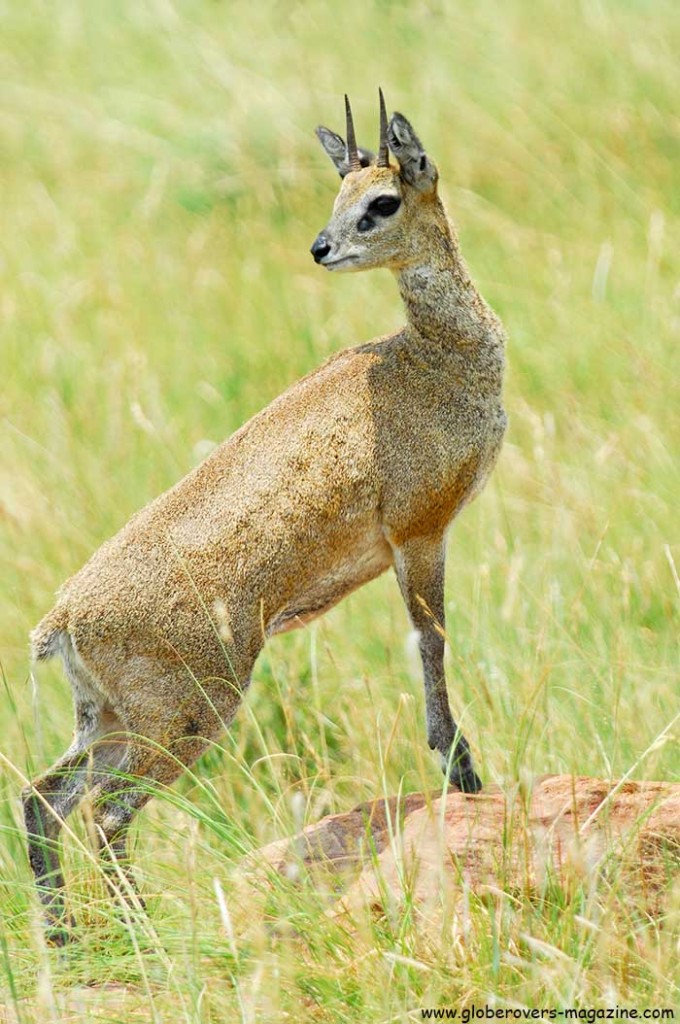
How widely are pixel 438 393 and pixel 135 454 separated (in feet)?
9.58

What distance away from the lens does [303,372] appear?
8547 millimetres

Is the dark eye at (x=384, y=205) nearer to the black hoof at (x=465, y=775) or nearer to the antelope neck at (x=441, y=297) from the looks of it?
the antelope neck at (x=441, y=297)

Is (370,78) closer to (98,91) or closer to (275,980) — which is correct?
(98,91)

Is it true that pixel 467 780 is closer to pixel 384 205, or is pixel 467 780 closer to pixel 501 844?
pixel 501 844

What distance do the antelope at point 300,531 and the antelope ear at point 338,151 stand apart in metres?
0.01

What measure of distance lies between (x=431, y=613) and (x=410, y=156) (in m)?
1.53

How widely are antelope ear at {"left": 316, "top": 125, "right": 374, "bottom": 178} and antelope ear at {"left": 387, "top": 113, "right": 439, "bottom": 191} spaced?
0.25m

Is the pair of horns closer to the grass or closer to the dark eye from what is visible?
the dark eye

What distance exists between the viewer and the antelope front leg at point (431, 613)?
17.0 ft

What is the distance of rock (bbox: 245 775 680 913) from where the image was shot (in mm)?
3963

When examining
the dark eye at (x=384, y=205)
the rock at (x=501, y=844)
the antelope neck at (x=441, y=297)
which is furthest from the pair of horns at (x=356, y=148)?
the rock at (x=501, y=844)

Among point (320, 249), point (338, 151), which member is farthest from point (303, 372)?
point (320, 249)

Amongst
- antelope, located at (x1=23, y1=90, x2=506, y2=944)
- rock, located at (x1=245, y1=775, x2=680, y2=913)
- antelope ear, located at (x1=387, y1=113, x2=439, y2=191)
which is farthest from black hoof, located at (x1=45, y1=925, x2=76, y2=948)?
antelope ear, located at (x1=387, y1=113, x2=439, y2=191)

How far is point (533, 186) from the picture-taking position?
10.1m
